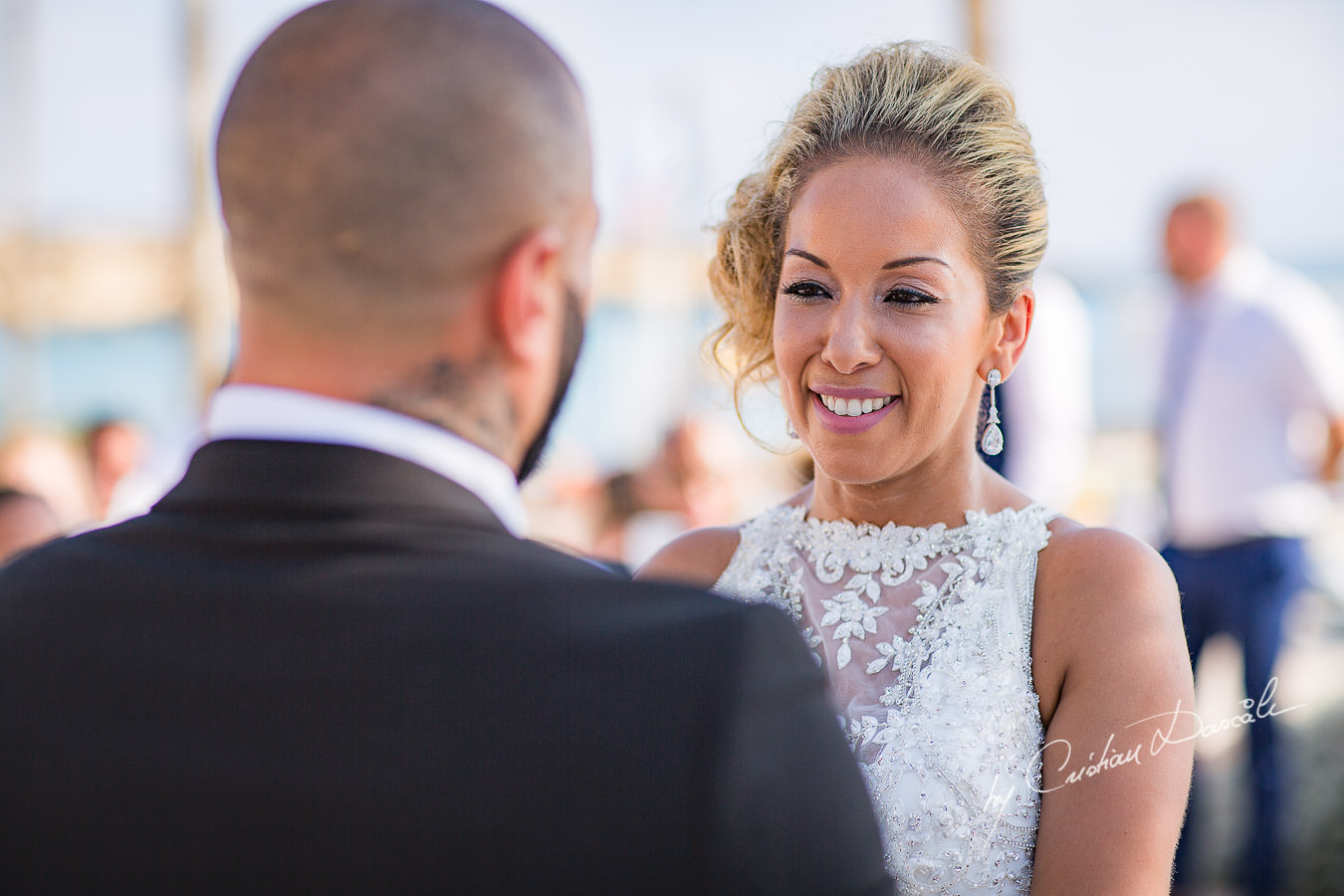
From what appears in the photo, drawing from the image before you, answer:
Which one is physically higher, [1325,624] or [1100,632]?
[1100,632]

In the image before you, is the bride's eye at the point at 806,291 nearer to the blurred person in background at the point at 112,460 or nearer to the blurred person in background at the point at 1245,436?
the blurred person in background at the point at 1245,436

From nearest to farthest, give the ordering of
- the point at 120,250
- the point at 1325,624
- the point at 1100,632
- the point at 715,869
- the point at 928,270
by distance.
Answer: the point at 715,869
the point at 1100,632
the point at 928,270
the point at 1325,624
the point at 120,250

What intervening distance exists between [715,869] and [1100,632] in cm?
101

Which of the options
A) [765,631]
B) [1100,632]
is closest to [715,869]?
[765,631]

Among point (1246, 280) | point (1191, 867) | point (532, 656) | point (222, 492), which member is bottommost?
point (1191, 867)

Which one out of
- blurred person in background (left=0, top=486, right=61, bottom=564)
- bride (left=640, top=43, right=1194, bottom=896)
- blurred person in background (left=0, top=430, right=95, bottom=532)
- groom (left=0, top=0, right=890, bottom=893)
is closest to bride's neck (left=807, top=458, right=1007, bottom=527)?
bride (left=640, top=43, right=1194, bottom=896)

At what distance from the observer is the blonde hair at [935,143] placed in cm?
196

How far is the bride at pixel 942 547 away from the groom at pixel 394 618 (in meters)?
0.82

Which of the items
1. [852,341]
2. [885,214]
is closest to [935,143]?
[885,214]

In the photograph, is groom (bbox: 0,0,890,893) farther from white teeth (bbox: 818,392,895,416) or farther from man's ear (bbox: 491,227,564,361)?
white teeth (bbox: 818,392,895,416)

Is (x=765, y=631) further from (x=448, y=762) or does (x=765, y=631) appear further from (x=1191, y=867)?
(x=1191, y=867)

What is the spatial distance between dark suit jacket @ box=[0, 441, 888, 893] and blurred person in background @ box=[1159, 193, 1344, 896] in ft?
12.5

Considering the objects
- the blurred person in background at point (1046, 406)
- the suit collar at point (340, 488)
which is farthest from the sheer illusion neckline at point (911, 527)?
the blurred person in background at point (1046, 406)

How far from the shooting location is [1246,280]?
461 centimetres
